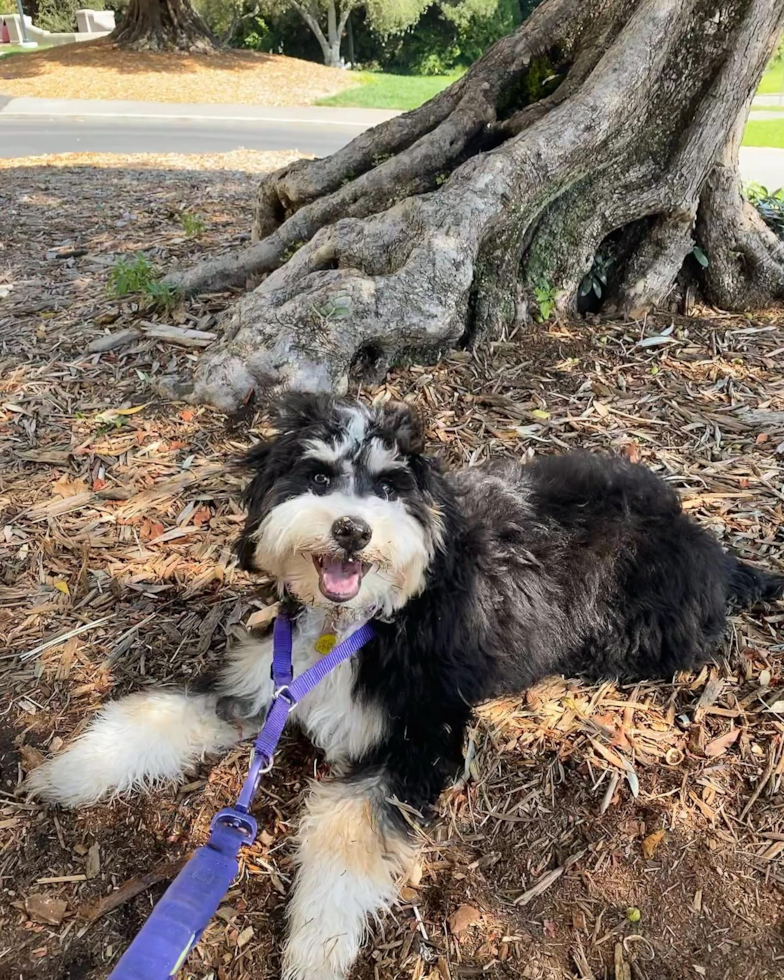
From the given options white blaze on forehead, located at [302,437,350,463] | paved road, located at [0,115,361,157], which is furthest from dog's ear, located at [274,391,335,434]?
paved road, located at [0,115,361,157]

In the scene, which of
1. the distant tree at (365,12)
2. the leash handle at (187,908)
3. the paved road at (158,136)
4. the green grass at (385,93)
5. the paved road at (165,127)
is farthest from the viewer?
the distant tree at (365,12)

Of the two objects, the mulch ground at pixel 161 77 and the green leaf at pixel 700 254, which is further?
the mulch ground at pixel 161 77

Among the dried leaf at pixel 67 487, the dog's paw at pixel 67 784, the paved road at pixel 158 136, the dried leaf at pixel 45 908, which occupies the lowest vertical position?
the dried leaf at pixel 45 908

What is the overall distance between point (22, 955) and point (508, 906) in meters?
1.57

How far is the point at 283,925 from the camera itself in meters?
2.46

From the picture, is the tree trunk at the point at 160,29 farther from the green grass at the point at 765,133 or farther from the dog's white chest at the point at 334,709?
the dog's white chest at the point at 334,709

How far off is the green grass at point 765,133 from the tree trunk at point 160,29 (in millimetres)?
20396

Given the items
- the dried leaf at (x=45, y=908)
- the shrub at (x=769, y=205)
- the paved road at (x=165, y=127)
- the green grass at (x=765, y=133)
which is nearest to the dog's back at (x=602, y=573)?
the dried leaf at (x=45, y=908)

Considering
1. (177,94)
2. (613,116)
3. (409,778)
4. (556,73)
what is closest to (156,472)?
(409,778)

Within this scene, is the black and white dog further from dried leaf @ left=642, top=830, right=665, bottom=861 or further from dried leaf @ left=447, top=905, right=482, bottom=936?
dried leaf @ left=642, top=830, right=665, bottom=861

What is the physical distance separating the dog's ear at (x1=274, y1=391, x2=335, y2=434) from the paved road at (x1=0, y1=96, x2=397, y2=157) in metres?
15.9

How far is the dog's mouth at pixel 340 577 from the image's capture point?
246 centimetres

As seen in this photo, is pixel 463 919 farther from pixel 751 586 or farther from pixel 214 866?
pixel 751 586

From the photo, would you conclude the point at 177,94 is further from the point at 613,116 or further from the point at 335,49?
the point at 613,116
